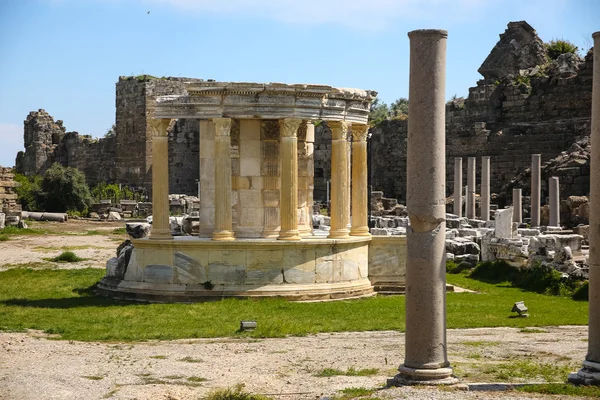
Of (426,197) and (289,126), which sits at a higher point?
(289,126)

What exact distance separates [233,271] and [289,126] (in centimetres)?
274

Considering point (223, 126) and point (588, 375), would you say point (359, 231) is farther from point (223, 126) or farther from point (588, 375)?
point (588, 375)

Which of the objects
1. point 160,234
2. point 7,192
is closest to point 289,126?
point 160,234

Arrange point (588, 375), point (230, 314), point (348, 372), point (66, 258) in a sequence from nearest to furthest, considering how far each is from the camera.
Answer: point (588, 375) → point (348, 372) → point (230, 314) → point (66, 258)

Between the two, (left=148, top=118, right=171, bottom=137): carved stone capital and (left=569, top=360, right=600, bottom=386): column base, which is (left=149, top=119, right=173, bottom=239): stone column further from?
(left=569, top=360, right=600, bottom=386): column base

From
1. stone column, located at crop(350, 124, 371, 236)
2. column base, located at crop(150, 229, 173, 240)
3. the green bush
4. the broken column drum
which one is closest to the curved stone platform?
the broken column drum

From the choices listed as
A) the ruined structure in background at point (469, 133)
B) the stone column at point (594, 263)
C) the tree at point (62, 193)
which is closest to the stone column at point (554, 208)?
the ruined structure in background at point (469, 133)

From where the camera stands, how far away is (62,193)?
46781 mm

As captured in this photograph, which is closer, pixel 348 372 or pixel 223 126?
pixel 348 372

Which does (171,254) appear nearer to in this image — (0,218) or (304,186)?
(304,186)

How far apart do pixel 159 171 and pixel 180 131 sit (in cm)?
3318

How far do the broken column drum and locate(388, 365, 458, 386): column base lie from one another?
8.22 metres

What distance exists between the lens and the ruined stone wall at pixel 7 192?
4056 centimetres

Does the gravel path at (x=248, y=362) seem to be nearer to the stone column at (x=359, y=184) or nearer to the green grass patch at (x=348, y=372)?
the green grass patch at (x=348, y=372)
